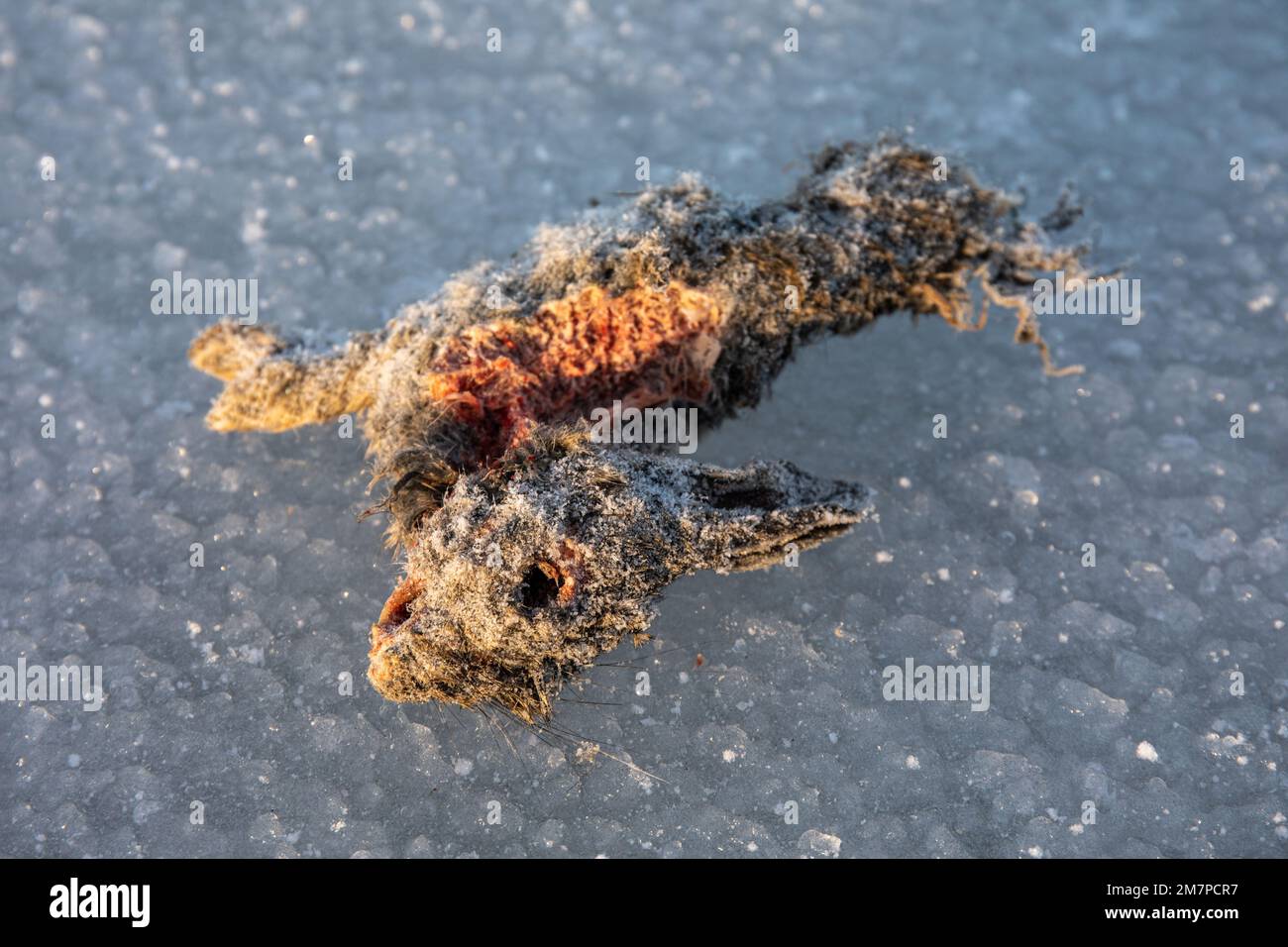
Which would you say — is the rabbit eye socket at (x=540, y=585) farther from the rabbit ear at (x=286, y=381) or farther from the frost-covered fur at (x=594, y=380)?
the rabbit ear at (x=286, y=381)

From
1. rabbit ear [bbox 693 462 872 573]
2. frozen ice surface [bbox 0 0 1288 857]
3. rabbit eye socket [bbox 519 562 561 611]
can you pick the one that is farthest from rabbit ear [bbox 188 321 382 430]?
rabbit ear [bbox 693 462 872 573]

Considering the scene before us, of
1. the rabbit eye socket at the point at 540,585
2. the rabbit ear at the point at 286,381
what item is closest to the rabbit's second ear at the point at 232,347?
the rabbit ear at the point at 286,381

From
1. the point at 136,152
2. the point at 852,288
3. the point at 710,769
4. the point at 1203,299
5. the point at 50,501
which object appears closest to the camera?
the point at 710,769

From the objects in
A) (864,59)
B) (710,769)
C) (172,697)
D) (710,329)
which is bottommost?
(710,769)

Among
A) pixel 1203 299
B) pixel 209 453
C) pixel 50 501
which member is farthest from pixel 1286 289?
pixel 50 501

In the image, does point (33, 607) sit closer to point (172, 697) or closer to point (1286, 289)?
point (172, 697)

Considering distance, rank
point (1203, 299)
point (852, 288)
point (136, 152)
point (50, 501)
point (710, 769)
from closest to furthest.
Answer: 1. point (710, 769)
2. point (852, 288)
3. point (50, 501)
4. point (1203, 299)
5. point (136, 152)

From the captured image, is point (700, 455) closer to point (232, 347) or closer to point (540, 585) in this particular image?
point (540, 585)

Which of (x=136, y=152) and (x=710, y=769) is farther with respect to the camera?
(x=136, y=152)
